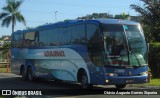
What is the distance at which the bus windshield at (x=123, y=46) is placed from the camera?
59.1 feet

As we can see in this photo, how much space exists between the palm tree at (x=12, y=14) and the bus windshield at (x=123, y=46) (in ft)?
196

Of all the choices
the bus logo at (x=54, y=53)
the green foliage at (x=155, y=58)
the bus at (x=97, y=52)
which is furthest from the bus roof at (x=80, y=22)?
the green foliage at (x=155, y=58)

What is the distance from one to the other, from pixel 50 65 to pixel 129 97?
7872mm

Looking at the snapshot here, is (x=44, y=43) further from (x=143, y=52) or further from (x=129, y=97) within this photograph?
(x=129, y=97)

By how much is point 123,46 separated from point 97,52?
47.2 inches

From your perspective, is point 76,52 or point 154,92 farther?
point 76,52

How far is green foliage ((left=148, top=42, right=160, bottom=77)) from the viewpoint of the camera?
96.7ft

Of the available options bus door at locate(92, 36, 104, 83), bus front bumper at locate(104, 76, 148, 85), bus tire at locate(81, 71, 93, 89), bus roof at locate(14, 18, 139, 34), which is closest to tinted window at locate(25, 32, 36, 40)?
bus roof at locate(14, 18, 139, 34)

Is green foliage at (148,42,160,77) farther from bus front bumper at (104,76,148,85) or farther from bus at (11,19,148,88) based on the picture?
bus front bumper at (104,76,148,85)

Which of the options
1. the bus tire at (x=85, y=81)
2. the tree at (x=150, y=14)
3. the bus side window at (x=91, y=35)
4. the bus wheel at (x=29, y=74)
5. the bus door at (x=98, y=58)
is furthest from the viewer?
the tree at (x=150, y=14)

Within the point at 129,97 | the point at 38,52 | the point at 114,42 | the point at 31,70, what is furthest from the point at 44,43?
the point at 129,97

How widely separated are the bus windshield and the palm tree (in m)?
59.8

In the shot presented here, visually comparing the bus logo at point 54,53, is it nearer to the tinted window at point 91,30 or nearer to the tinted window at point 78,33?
the tinted window at point 78,33

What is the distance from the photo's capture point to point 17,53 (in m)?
29.0
